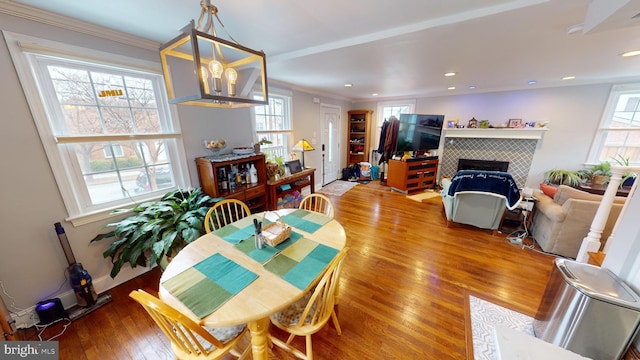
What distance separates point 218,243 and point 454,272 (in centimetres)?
233

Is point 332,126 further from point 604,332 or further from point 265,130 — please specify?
point 604,332

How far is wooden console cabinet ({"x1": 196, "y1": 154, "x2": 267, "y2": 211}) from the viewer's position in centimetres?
230

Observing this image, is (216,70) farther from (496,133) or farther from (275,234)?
(496,133)

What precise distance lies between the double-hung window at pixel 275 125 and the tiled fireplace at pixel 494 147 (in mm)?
3815

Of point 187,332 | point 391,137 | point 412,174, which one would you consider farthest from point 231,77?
point 391,137

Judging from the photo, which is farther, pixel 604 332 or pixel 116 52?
pixel 116 52

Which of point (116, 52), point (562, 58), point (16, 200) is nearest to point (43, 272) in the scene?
point (16, 200)

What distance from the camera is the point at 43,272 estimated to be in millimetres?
1584

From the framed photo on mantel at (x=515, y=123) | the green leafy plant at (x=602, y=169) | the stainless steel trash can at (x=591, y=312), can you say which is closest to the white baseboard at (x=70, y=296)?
the stainless steel trash can at (x=591, y=312)

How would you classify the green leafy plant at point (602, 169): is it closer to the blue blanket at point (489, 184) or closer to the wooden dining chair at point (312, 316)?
the blue blanket at point (489, 184)

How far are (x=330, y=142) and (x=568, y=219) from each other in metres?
4.14

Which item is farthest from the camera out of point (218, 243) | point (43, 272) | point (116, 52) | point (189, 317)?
point (116, 52)

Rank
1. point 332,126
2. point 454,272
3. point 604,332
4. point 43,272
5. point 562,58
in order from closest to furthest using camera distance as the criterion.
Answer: point 604,332
point 43,272
point 454,272
point 562,58
point 332,126

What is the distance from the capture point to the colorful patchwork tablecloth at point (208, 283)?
3.10 ft
